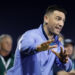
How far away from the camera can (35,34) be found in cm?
151

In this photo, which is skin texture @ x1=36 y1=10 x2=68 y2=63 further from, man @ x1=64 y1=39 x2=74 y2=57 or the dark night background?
the dark night background

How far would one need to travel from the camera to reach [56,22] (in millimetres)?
1588

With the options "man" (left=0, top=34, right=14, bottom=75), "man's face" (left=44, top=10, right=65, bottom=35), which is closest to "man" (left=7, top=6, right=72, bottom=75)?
"man's face" (left=44, top=10, right=65, bottom=35)

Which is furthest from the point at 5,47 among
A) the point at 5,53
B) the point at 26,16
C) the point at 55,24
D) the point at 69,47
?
the point at 26,16

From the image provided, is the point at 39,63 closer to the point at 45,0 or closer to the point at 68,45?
the point at 68,45

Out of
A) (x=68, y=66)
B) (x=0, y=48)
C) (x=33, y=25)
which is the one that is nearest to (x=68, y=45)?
(x=0, y=48)

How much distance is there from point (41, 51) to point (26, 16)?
285cm

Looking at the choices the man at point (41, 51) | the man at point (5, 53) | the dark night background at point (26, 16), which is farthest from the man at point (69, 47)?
the dark night background at point (26, 16)

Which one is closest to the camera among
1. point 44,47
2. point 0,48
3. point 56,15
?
point 44,47

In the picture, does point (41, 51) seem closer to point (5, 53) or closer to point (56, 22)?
point (56, 22)

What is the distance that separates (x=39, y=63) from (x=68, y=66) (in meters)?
0.23

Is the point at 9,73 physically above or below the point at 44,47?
below

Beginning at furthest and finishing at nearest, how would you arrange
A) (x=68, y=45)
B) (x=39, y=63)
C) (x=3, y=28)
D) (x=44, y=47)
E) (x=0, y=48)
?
1. (x=3, y=28)
2. (x=68, y=45)
3. (x=0, y=48)
4. (x=39, y=63)
5. (x=44, y=47)

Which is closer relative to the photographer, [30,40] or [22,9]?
[30,40]
